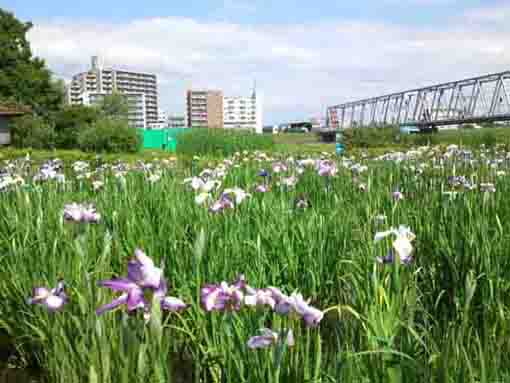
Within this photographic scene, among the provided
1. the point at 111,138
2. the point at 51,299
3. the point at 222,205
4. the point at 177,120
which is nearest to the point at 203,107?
the point at 177,120

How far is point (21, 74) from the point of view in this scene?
1246 inches

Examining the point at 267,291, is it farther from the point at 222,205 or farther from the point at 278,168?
the point at 278,168

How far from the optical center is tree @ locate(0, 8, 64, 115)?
31.4 meters

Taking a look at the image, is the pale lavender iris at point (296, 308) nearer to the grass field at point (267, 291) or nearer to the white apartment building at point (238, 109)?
the grass field at point (267, 291)

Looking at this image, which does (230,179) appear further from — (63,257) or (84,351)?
(84,351)

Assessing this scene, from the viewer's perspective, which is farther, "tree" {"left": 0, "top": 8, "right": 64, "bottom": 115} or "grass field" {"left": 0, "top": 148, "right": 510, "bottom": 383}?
"tree" {"left": 0, "top": 8, "right": 64, "bottom": 115}

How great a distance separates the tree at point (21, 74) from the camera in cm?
3141

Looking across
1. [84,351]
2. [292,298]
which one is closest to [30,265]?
[84,351]

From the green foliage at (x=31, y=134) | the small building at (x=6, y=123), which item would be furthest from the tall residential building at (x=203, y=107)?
the green foliage at (x=31, y=134)

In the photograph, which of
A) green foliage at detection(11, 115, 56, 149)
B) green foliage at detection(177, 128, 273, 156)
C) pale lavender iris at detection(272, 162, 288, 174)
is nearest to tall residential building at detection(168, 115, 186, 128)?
green foliage at detection(11, 115, 56, 149)

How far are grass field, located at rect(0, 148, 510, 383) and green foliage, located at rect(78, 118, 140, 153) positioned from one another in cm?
1385

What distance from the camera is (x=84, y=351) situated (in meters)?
1.53

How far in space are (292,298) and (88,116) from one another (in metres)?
27.1

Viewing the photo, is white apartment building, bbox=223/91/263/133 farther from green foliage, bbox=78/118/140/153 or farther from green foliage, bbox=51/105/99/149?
green foliage, bbox=78/118/140/153
